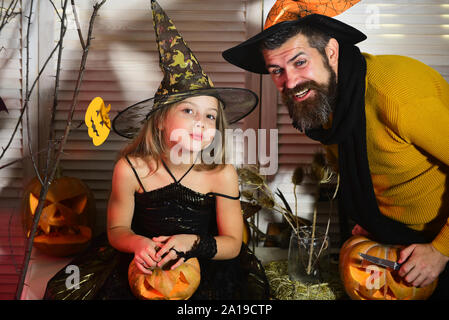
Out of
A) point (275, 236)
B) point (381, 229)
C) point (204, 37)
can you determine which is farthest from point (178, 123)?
point (275, 236)

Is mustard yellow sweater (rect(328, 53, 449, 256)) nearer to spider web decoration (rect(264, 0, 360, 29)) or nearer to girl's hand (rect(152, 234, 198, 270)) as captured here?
spider web decoration (rect(264, 0, 360, 29))

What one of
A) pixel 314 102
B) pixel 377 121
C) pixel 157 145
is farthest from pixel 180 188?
pixel 377 121

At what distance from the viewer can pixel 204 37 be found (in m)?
1.39

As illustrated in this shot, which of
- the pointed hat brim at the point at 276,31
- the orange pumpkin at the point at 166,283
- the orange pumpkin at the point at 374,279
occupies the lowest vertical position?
the orange pumpkin at the point at 374,279

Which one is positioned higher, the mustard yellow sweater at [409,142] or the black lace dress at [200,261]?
the mustard yellow sweater at [409,142]

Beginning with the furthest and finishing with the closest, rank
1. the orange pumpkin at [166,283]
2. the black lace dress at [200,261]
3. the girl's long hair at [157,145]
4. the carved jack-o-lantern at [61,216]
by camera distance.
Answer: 1. the carved jack-o-lantern at [61,216]
2. the girl's long hair at [157,145]
3. the black lace dress at [200,261]
4. the orange pumpkin at [166,283]

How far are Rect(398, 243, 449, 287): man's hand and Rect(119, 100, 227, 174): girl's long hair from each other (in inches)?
21.2

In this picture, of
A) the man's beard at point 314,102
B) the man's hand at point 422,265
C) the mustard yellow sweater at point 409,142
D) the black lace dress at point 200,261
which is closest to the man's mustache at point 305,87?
the man's beard at point 314,102

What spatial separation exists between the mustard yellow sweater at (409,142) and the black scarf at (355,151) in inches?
1.1

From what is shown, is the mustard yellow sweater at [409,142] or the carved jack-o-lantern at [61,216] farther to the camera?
the carved jack-o-lantern at [61,216]

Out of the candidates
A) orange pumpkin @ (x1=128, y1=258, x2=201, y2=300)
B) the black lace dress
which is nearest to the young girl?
the black lace dress

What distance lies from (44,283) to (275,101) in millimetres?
1008

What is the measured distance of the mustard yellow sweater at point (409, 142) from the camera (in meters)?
0.93

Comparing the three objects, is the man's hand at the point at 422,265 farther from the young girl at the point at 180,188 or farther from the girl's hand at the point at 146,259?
the girl's hand at the point at 146,259
